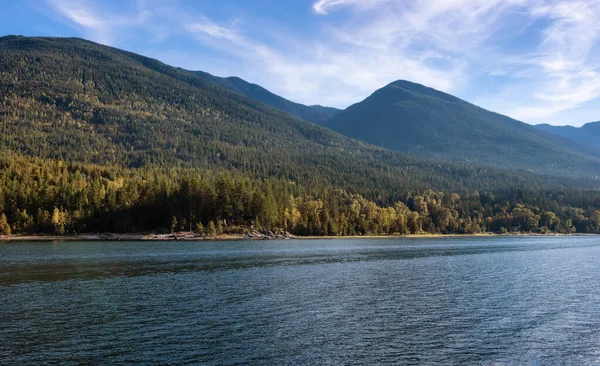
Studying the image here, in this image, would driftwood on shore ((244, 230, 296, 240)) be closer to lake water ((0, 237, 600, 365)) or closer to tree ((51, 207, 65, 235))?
tree ((51, 207, 65, 235))

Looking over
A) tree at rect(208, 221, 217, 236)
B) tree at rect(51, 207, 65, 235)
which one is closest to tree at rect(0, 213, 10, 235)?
tree at rect(51, 207, 65, 235)

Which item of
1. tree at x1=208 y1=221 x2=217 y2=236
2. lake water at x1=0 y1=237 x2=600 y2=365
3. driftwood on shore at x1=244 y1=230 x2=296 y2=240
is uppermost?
tree at x1=208 y1=221 x2=217 y2=236

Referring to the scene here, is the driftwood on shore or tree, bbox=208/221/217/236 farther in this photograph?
the driftwood on shore

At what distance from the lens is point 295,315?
50.1 metres

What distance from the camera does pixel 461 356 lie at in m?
36.8

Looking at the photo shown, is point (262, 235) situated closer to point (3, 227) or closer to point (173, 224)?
point (173, 224)

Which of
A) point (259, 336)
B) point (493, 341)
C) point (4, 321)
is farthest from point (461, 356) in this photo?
point (4, 321)

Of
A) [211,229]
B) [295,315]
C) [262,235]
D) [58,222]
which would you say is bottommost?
[295,315]

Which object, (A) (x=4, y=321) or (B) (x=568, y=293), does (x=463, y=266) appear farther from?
(A) (x=4, y=321)

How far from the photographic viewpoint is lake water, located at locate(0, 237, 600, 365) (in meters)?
37.0

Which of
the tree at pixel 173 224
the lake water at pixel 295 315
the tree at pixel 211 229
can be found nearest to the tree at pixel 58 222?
the tree at pixel 173 224

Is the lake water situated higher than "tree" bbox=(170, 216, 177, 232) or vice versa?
"tree" bbox=(170, 216, 177, 232)

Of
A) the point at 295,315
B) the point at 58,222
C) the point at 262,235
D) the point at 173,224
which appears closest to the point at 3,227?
the point at 58,222

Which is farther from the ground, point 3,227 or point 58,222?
point 58,222
